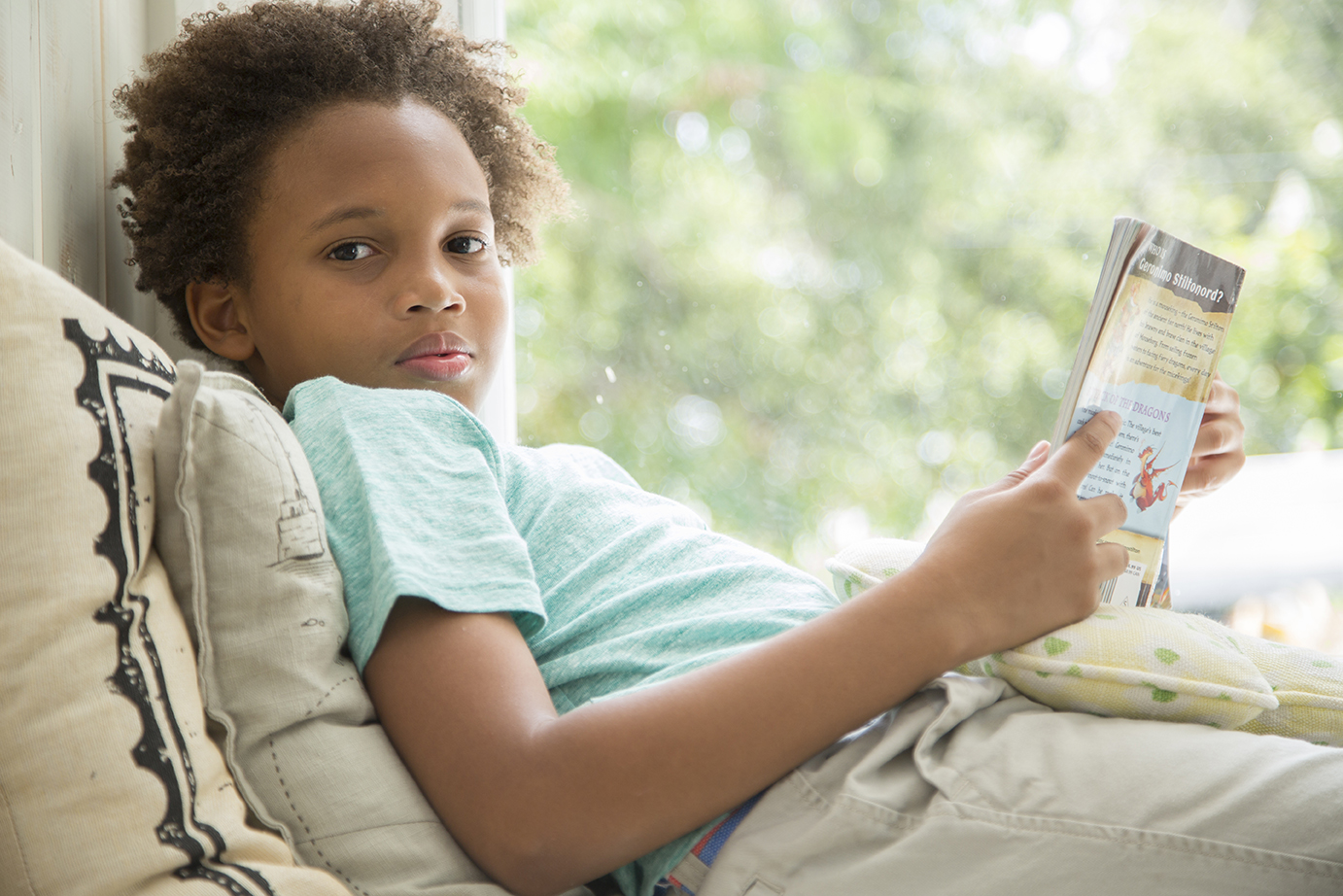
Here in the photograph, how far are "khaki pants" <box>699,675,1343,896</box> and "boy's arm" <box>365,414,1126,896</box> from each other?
0.10ft

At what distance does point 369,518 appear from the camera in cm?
61

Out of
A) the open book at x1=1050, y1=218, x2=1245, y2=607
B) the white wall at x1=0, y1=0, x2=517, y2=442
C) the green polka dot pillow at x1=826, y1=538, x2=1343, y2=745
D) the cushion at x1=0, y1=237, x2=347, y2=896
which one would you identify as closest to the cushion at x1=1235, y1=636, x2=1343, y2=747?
the green polka dot pillow at x1=826, y1=538, x2=1343, y2=745

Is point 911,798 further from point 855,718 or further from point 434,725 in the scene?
point 434,725

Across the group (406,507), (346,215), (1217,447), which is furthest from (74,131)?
(1217,447)

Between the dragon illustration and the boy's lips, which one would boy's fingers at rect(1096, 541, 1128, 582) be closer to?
the dragon illustration

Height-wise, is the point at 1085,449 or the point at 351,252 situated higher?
the point at 351,252

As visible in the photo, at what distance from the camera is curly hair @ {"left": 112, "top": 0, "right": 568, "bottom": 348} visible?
2.94 ft

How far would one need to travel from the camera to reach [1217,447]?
0.92 meters

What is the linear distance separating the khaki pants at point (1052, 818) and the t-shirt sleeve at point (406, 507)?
214 mm

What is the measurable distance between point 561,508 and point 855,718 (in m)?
0.31

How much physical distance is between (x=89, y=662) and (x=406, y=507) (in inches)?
7.8

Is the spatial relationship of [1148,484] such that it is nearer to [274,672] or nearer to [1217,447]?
[1217,447]

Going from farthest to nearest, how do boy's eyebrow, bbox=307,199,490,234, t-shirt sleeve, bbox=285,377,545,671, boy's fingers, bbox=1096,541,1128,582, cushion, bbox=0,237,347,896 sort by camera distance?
boy's eyebrow, bbox=307,199,490,234 → boy's fingers, bbox=1096,541,1128,582 → t-shirt sleeve, bbox=285,377,545,671 → cushion, bbox=0,237,347,896

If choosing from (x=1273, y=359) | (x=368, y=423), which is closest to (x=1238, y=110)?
(x=1273, y=359)
